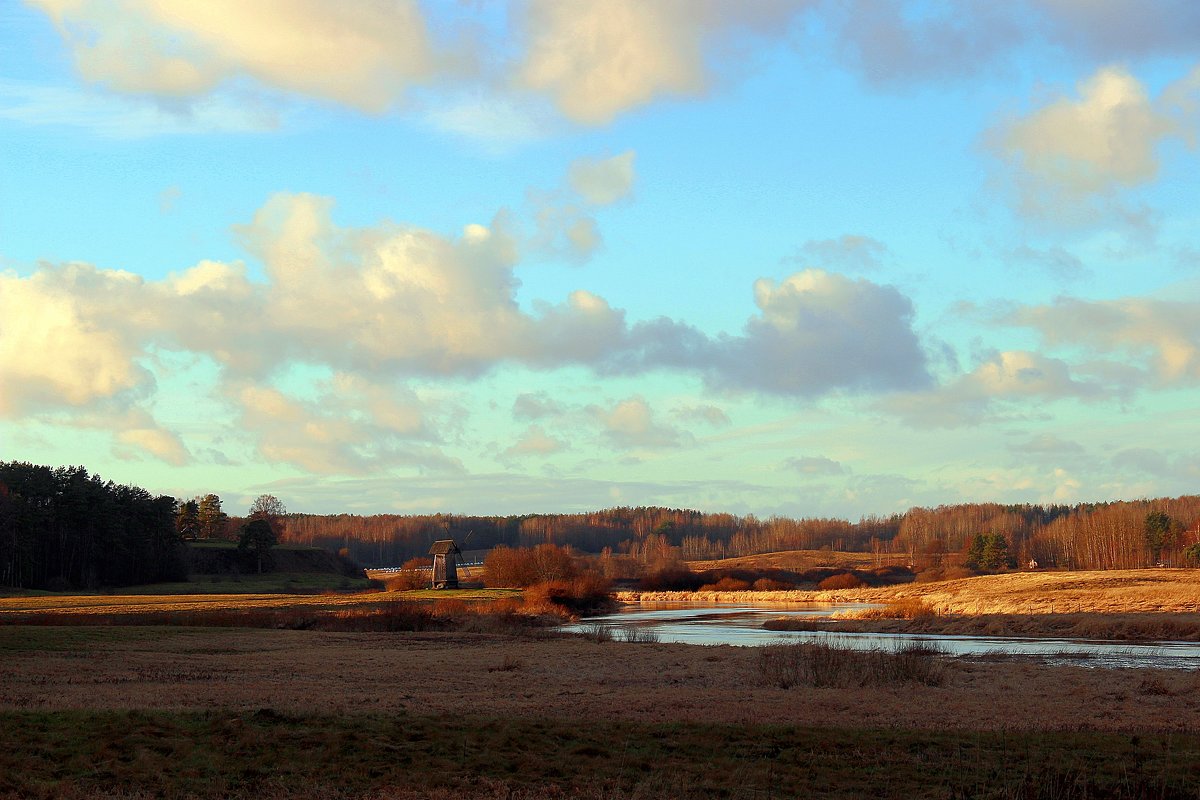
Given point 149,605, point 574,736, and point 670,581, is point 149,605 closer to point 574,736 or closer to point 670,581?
point 574,736

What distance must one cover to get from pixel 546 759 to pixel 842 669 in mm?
17344

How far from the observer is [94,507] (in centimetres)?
11019

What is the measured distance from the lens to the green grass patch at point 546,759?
15.1 m

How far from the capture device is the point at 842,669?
1255 inches

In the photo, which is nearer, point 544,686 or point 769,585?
point 544,686

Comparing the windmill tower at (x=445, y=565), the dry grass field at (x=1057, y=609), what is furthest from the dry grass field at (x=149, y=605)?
the dry grass field at (x=1057, y=609)

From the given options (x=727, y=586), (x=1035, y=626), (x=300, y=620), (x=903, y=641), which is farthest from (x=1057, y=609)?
(x=727, y=586)

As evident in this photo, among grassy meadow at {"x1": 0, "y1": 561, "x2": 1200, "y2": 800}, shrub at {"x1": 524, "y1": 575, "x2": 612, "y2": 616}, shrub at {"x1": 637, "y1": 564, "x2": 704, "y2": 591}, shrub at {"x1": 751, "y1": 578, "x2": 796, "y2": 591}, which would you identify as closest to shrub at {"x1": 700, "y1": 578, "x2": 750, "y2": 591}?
shrub at {"x1": 751, "y1": 578, "x2": 796, "y2": 591}

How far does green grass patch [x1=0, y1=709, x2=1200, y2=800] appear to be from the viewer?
593 inches

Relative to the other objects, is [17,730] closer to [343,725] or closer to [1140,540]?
[343,725]

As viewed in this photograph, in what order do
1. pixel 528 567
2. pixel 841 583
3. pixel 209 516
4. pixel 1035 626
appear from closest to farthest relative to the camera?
1. pixel 1035 626
2. pixel 528 567
3. pixel 841 583
4. pixel 209 516

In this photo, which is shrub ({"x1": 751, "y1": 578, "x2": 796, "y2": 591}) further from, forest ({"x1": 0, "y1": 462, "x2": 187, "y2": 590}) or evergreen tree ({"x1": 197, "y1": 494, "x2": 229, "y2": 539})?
evergreen tree ({"x1": 197, "y1": 494, "x2": 229, "y2": 539})

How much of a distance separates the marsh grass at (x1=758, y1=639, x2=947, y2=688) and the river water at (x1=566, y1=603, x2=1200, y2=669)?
1124cm

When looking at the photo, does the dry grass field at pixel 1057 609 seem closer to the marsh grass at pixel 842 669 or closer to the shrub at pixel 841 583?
the marsh grass at pixel 842 669
